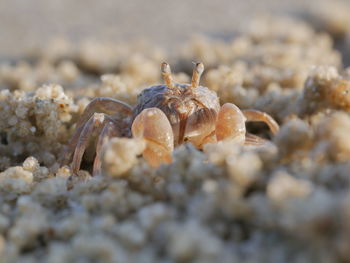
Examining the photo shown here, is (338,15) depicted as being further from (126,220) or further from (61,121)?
(126,220)

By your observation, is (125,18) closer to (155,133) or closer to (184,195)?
(155,133)

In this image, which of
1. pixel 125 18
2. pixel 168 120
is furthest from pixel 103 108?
pixel 125 18

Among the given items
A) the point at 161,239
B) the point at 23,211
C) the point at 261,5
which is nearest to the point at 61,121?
the point at 23,211

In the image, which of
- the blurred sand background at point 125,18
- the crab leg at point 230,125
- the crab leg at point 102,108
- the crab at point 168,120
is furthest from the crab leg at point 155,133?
the blurred sand background at point 125,18

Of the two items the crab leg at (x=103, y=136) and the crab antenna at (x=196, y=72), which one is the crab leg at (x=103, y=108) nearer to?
the crab leg at (x=103, y=136)

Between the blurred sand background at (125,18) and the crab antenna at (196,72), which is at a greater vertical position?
the blurred sand background at (125,18)

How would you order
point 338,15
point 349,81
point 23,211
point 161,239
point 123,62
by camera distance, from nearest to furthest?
point 161,239 < point 23,211 < point 349,81 < point 123,62 < point 338,15
